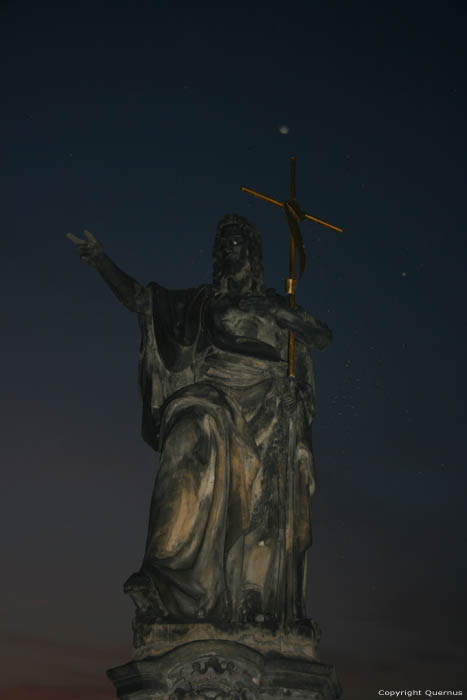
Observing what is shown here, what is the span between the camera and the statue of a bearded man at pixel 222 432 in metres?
9.25

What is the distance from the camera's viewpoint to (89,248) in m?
10.4

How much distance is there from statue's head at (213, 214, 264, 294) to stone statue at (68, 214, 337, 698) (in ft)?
0.04

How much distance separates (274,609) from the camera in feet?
31.5

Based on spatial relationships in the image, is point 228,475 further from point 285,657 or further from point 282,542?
point 285,657

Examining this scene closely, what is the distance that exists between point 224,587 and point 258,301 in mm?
2955

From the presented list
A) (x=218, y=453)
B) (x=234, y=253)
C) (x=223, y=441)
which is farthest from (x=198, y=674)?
(x=234, y=253)

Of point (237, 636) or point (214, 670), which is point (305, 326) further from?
point (214, 670)

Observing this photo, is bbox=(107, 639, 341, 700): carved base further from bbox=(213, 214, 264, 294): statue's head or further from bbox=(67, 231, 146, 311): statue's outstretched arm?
bbox=(213, 214, 264, 294): statue's head

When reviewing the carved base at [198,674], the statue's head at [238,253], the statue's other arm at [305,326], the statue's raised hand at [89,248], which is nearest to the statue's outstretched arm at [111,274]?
the statue's raised hand at [89,248]

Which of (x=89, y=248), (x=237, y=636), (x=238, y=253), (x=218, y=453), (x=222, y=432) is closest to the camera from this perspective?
(x=237, y=636)

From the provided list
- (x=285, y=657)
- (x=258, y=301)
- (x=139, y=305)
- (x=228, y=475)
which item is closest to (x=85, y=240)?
(x=139, y=305)

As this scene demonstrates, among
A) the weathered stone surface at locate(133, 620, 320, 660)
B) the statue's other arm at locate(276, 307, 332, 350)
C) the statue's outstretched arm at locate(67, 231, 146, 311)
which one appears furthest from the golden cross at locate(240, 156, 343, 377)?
the weathered stone surface at locate(133, 620, 320, 660)

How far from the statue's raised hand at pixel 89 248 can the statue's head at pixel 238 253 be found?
134 cm

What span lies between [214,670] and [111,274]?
13.4 ft
